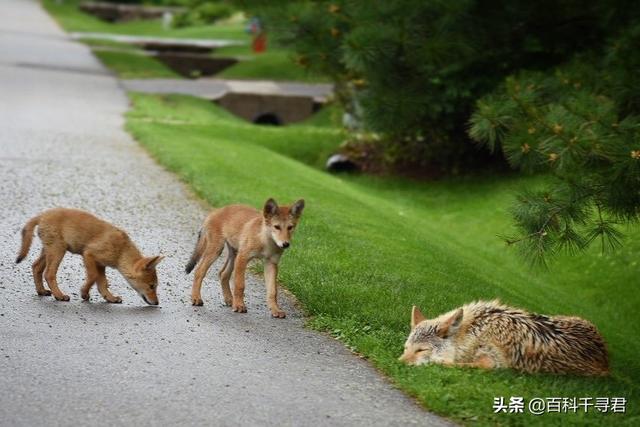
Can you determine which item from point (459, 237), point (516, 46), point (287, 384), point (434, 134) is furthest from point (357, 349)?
point (434, 134)

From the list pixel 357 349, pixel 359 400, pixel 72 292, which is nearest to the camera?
pixel 359 400

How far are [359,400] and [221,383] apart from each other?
3.06ft

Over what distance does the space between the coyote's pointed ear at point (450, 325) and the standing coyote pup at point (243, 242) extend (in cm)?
139

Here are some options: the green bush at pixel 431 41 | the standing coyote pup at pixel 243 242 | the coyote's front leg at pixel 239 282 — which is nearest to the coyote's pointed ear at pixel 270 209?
the standing coyote pup at pixel 243 242

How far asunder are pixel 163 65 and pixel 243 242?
86.8ft

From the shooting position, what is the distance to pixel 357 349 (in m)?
8.55

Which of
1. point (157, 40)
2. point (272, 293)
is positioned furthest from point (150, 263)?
point (157, 40)

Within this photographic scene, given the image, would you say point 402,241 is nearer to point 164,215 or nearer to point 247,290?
point 164,215

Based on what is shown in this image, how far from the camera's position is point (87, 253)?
9328 millimetres

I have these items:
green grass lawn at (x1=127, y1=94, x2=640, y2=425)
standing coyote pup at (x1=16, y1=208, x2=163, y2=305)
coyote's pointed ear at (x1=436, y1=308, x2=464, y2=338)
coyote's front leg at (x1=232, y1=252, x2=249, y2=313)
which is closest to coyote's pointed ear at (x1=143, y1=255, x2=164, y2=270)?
standing coyote pup at (x1=16, y1=208, x2=163, y2=305)

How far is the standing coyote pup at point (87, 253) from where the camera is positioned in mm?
9305

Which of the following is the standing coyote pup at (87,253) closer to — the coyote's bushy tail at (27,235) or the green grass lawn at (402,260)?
the coyote's bushy tail at (27,235)

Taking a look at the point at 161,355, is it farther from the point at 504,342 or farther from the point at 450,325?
the point at 504,342

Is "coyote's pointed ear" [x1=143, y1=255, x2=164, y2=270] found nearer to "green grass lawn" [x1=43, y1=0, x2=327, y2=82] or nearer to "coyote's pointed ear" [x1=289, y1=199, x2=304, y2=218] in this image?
"coyote's pointed ear" [x1=289, y1=199, x2=304, y2=218]
